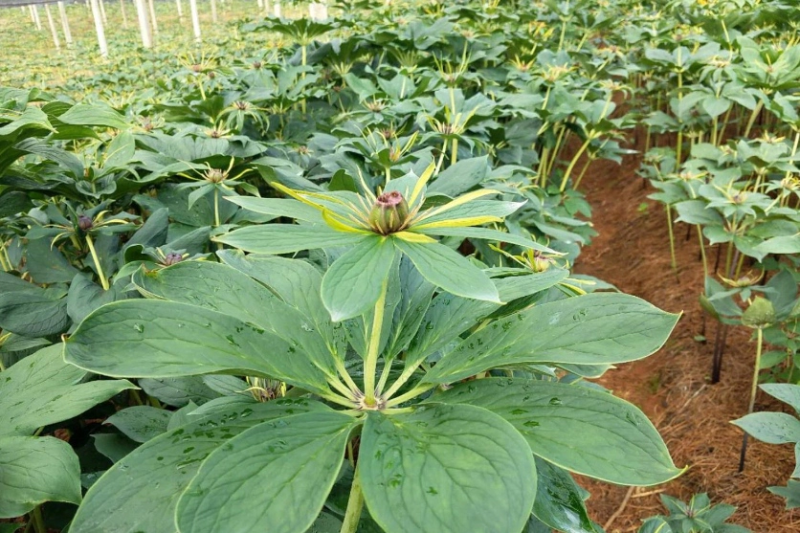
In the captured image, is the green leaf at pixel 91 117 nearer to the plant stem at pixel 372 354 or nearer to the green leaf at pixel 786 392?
the plant stem at pixel 372 354

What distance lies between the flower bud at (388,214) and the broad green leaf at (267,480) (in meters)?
0.19

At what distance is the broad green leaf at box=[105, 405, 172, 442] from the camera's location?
746 millimetres

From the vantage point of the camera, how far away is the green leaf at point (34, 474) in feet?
1.86

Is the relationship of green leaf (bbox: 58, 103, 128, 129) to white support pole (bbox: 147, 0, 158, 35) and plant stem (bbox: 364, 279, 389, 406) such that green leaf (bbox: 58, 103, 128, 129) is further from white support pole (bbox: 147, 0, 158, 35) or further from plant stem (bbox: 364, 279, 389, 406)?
white support pole (bbox: 147, 0, 158, 35)

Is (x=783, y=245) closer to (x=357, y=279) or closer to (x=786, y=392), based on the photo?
(x=786, y=392)

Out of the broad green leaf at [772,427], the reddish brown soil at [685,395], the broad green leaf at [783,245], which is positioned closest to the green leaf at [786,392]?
the broad green leaf at [772,427]

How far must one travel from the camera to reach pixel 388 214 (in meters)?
0.55

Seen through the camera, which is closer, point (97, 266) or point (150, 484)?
point (150, 484)

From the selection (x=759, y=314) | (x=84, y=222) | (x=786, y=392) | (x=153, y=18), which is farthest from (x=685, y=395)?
(x=153, y=18)

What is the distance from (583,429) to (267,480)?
0.27m

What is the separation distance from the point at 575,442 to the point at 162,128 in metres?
1.49

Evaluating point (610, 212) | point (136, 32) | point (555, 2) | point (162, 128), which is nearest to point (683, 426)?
point (610, 212)

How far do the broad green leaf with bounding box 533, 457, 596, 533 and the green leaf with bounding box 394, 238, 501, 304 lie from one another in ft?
0.71

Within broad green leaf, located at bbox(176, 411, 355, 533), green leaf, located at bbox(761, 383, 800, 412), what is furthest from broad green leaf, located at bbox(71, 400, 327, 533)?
green leaf, located at bbox(761, 383, 800, 412)
